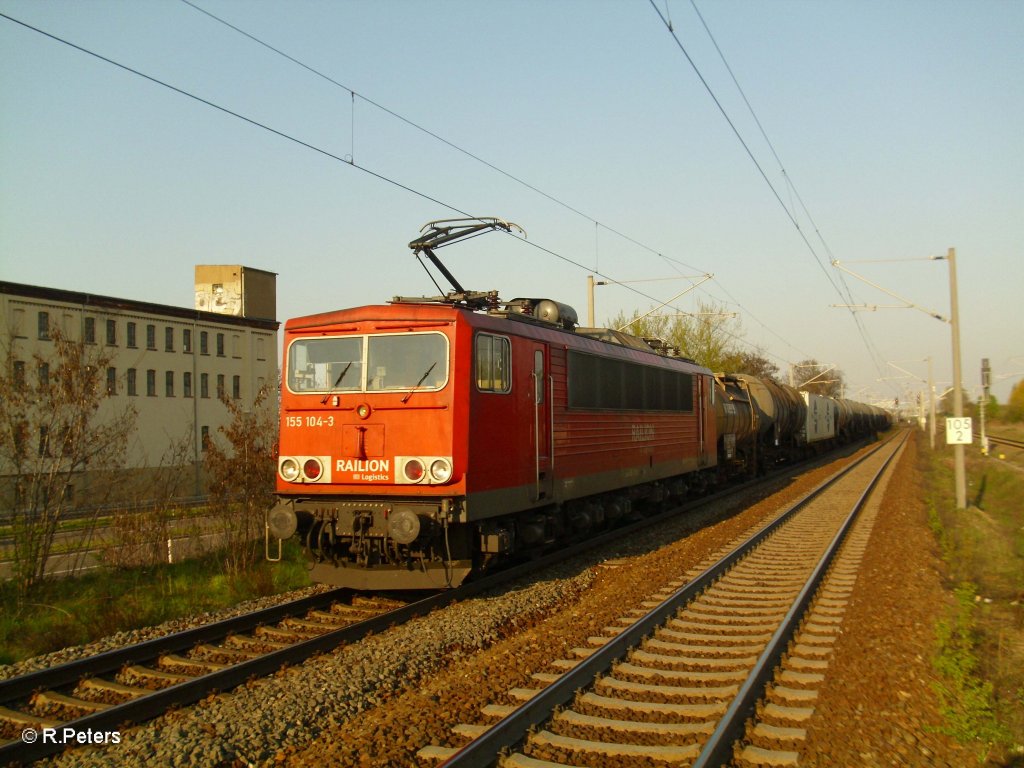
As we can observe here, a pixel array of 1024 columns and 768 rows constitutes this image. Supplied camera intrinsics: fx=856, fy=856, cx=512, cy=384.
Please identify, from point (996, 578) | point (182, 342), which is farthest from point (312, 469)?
point (182, 342)

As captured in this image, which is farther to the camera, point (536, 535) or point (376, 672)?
point (536, 535)

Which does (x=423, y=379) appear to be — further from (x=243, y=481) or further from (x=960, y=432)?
(x=960, y=432)

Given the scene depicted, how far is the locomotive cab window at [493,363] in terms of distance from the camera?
9.52 metres

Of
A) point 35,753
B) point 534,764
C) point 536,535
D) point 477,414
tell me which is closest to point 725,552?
point 536,535

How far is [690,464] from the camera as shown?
18531mm

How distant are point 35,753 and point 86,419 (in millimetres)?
5486

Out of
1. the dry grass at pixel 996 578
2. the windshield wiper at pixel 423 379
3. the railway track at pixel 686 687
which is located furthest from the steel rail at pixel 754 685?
the windshield wiper at pixel 423 379

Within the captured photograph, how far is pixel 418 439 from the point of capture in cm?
919

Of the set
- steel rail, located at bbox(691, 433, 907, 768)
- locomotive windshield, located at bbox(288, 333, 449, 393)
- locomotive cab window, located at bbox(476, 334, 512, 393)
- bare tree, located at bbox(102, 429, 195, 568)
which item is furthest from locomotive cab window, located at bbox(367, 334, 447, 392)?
steel rail, located at bbox(691, 433, 907, 768)

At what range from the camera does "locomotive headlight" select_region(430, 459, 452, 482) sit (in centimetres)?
897

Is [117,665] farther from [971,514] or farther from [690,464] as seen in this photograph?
[971,514]

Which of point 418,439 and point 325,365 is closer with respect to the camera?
point 418,439

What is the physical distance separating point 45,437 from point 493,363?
5239 mm

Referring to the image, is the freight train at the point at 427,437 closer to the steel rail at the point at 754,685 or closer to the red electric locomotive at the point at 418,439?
the red electric locomotive at the point at 418,439
